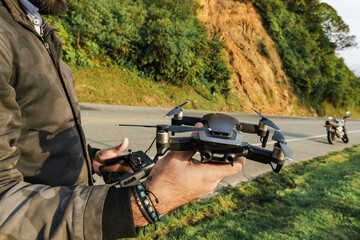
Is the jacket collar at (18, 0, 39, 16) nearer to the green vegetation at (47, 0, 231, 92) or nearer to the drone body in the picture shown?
the drone body

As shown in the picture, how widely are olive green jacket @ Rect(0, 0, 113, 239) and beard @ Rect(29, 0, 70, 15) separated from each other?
134 mm

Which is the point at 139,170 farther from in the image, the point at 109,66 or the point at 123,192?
the point at 109,66

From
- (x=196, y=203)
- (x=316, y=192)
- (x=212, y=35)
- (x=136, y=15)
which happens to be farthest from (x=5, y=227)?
(x=212, y=35)

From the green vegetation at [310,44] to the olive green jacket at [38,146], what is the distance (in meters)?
26.9

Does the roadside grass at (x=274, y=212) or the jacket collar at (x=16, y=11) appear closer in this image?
the jacket collar at (x=16, y=11)

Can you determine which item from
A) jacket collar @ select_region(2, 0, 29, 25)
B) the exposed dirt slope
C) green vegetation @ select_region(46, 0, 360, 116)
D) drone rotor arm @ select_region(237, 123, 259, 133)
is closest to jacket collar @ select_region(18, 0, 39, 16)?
jacket collar @ select_region(2, 0, 29, 25)

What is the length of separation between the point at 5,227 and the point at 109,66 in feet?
44.4

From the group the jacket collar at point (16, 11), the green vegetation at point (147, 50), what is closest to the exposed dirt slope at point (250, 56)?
the green vegetation at point (147, 50)

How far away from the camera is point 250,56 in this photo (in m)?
21.7

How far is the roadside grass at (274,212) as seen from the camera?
7.62 ft

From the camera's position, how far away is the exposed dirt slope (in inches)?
799

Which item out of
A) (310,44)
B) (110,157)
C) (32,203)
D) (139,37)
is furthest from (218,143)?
(310,44)

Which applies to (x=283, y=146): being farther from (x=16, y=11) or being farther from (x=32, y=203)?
(x=16, y=11)

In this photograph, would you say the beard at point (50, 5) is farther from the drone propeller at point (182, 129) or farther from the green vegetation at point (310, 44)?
the green vegetation at point (310, 44)
